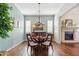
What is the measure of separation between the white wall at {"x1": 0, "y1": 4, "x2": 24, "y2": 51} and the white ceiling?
0.13m

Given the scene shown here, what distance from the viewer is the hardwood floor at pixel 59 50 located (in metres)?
3.22

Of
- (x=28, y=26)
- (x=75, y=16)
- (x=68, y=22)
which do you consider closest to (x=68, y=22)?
(x=68, y=22)

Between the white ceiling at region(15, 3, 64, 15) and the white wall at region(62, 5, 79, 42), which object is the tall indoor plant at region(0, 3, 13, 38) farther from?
the white wall at region(62, 5, 79, 42)

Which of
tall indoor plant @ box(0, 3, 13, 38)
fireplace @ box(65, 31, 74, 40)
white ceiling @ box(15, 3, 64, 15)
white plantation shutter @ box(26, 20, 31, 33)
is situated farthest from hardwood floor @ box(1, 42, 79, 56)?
white ceiling @ box(15, 3, 64, 15)

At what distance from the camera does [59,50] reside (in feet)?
11.0

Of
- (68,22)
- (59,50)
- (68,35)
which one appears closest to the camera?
(59,50)

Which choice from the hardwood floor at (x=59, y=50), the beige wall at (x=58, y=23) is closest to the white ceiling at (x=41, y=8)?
the beige wall at (x=58, y=23)

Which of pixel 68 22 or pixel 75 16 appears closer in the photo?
pixel 75 16

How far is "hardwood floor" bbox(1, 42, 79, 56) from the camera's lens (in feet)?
10.6

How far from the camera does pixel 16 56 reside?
3168 mm

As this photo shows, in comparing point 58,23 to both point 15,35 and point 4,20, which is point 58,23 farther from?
point 4,20

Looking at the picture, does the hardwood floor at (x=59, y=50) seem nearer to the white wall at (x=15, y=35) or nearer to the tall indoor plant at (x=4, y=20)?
the white wall at (x=15, y=35)

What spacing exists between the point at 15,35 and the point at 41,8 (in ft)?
2.83

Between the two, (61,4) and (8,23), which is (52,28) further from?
(8,23)
